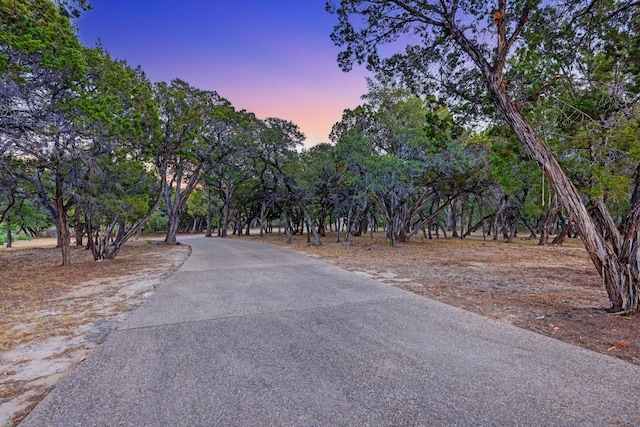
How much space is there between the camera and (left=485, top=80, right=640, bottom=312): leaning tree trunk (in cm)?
434

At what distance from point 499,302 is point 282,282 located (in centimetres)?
432

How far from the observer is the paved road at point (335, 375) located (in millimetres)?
2225

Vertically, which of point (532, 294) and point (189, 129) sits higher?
point (189, 129)

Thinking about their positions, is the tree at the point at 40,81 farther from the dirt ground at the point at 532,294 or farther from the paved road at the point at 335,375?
the dirt ground at the point at 532,294

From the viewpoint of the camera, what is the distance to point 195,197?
4000 centimetres

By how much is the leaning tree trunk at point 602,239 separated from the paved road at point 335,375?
1.73 metres

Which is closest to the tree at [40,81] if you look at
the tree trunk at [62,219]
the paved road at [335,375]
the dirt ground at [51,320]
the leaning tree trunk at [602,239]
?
the tree trunk at [62,219]

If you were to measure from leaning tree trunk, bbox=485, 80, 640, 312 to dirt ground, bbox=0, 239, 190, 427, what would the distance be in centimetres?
647

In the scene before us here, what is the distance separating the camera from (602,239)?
4590mm

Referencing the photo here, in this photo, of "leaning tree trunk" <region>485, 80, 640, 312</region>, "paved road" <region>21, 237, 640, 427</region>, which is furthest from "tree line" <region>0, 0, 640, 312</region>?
"paved road" <region>21, 237, 640, 427</region>

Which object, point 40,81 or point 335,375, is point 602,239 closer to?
point 335,375

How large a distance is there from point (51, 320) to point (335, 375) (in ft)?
14.4

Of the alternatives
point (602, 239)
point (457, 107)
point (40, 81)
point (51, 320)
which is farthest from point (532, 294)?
point (40, 81)

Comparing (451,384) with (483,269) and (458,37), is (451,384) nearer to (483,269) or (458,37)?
(458,37)
